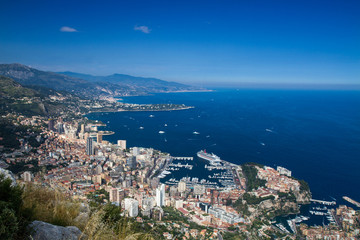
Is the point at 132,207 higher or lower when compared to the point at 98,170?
higher

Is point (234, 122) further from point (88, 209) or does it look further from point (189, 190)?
point (88, 209)

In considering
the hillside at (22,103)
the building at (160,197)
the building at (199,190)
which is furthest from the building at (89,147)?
the hillside at (22,103)

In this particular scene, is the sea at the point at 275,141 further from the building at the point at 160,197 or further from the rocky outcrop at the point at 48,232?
the rocky outcrop at the point at 48,232

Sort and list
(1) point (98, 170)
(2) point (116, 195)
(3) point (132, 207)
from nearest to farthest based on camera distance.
Result: (3) point (132, 207) < (2) point (116, 195) < (1) point (98, 170)

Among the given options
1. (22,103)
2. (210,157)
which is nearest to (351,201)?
(210,157)

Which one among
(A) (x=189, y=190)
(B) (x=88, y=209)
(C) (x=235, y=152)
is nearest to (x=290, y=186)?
(A) (x=189, y=190)

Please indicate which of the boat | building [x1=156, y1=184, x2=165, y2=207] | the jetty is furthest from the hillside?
the jetty

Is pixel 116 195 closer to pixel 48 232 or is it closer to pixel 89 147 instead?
pixel 89 147
